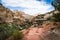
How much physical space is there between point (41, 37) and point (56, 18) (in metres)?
3.57

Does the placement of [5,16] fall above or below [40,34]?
below

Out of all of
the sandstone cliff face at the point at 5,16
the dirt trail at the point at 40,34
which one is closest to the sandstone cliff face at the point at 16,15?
the sandstone cliff face at the point at 5,16

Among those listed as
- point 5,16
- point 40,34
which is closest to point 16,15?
point 5,16

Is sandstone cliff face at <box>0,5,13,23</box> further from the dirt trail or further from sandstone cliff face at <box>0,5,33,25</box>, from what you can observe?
the dirt trail

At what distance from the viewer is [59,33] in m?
15.3

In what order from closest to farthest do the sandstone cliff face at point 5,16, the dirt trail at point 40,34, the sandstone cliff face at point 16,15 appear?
the dirt trail at point 40,34 → the sandstone cliff face at point 5,16 → the sandstone cliff face at point 16,15

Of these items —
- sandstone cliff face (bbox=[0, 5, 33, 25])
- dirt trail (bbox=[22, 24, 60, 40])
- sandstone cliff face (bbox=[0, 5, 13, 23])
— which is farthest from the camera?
sandstone cliff face (bbox=[0, 5, 33, 25])

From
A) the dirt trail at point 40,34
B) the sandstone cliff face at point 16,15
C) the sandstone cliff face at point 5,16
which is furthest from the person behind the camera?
the sandstone cliff face at point 16,15

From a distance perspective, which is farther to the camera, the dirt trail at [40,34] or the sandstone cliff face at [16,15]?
the sandstone cliff face at [16,15]

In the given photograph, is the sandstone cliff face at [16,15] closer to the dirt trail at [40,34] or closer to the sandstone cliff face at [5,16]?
the sandstone cliff face at [5,16]

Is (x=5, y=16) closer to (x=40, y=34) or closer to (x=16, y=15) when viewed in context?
(x=16, y=15)

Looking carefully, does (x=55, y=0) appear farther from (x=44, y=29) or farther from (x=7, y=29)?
(x=7, y=29)

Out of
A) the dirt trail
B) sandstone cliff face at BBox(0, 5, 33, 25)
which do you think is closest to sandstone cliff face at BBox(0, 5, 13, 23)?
sandstone cliff face at BBox(0, 5, 33, 25)

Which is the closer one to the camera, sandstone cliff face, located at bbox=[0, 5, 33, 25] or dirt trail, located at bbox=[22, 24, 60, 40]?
dirt trail, located at bbox=[22, 24, 60, 40]
